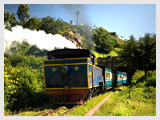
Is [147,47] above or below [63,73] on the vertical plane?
above

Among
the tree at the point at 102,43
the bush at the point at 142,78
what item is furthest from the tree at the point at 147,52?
the tree at the point at 102,43

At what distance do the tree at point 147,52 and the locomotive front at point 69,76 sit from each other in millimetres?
13498

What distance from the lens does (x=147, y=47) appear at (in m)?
22.2

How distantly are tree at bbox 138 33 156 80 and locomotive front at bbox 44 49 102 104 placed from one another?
13498 mm

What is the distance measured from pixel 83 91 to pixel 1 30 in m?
6.23

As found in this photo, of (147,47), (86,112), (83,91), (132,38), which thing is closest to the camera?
(86,112)

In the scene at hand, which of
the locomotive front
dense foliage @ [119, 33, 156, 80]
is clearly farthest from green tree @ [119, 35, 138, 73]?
the locomotive front

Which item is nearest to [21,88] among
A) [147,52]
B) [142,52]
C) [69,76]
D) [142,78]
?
[69,76]

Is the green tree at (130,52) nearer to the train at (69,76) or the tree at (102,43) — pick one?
the train at (69,76)

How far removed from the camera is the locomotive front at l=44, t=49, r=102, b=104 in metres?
10.6

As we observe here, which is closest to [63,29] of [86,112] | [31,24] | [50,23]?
[50,23]

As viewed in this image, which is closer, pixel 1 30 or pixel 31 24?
pixel 1 30

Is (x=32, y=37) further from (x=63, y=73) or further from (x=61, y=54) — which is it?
(x=63, y=73)

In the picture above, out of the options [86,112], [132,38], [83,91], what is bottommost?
[86,112]
